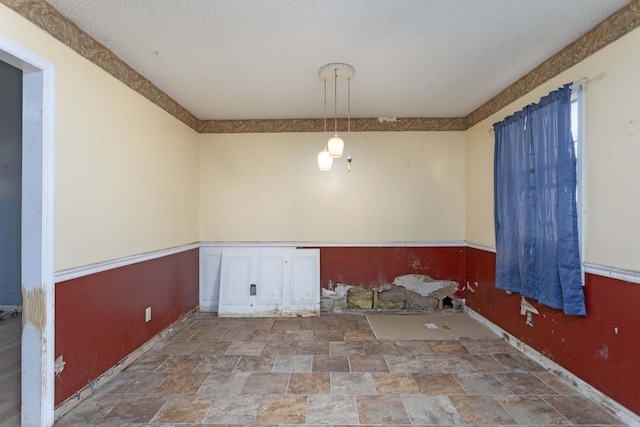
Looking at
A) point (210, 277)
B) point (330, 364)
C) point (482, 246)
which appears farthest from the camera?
point (210, 277)

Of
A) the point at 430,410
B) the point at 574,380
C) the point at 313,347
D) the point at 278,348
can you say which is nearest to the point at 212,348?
the point at 278,348

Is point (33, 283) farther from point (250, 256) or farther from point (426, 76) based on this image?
point (426, 76)

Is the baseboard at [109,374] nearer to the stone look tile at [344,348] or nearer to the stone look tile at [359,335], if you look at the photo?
the stone look tile at [344,348]

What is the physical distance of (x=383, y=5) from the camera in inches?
73.5

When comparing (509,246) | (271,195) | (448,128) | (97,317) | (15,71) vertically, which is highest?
(15,71)

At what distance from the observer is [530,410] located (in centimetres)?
202

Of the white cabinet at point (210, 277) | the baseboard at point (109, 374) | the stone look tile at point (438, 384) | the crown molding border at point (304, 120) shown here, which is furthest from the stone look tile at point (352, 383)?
the crown molding border at point (304, 120)

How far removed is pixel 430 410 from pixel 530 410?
26.4 inches

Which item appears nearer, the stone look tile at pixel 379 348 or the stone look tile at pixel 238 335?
the stone look tile at pixel 379 348

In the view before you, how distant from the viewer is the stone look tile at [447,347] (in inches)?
113

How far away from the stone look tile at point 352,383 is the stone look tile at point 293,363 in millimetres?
271

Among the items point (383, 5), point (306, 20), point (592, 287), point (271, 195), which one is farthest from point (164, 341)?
point (592, 287)

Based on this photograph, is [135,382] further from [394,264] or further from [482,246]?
[482,246]

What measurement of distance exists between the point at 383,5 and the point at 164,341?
355cm
